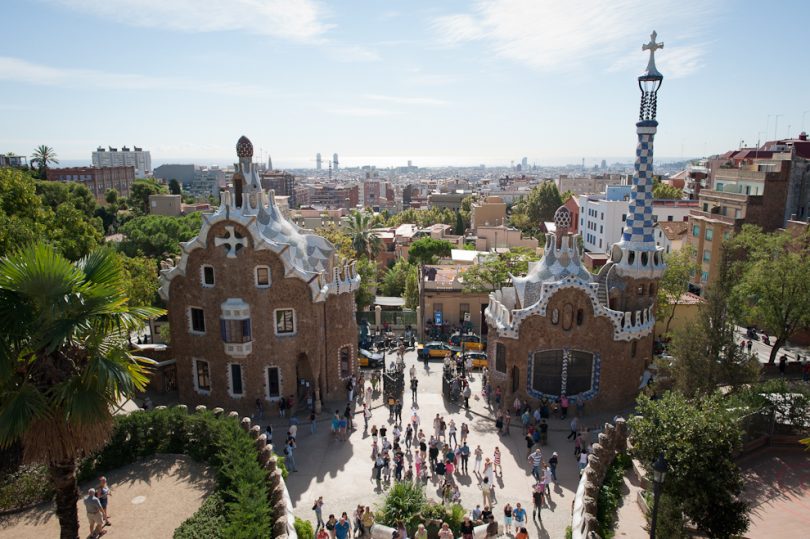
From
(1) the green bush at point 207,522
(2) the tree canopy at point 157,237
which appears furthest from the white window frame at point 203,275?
(2) the tree canopy at point 157,237

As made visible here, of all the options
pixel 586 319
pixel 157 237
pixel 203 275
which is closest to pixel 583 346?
pixel 586 319

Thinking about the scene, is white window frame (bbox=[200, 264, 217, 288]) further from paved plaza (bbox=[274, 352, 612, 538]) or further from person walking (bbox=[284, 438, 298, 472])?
person walking (bbox=[284, 438, 298, 472])

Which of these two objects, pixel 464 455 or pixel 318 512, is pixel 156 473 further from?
pixel 464 455

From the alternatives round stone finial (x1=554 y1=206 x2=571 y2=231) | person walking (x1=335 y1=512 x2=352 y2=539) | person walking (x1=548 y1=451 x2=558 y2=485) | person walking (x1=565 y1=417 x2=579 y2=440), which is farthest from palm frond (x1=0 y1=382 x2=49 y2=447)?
round stone finial (x1=554 y1=206 x2=571 y2=231)

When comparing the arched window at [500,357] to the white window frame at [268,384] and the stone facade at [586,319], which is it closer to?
the stone facade at [586,319]

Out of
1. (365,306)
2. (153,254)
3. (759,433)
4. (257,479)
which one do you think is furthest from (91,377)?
(153,254)

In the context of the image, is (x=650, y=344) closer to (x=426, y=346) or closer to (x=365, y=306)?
(x=426, y=346)
